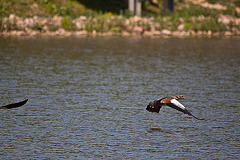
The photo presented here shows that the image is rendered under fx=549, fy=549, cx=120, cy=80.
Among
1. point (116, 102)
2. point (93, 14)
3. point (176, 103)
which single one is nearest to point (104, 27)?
point (93, 14)

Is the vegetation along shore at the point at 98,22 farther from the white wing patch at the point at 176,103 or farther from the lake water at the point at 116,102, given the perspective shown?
the white wing patch at the point at 176,103

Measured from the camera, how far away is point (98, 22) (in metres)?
42.6

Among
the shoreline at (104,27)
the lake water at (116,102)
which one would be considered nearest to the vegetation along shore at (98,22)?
the shoreline at (104,27)

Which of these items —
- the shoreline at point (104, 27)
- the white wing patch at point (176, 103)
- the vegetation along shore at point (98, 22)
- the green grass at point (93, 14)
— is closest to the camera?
the white wing patch at point (176, 103)

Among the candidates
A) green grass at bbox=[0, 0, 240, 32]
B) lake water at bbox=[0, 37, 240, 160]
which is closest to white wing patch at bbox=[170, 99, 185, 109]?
lake water at bbox=[0, 37, 240, 160]

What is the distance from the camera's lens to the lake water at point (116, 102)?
11.4m

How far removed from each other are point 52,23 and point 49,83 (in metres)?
23.1

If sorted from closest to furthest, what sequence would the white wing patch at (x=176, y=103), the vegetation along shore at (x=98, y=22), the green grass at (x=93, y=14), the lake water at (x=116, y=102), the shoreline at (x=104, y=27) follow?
the lake water at (x=116, y=102) → the white wing patch at (x=176, y=103) → the shoreline at (x=104, y=27) → the vegetation along shore at (x=98, y=22) → the green grass at (x=93, y=14)

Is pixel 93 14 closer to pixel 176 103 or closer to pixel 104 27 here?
pixel 104 27

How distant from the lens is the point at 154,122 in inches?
545

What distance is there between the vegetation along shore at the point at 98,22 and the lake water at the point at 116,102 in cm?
1012

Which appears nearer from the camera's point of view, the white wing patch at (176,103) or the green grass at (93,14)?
Answer: the white wing patch at (176,103)

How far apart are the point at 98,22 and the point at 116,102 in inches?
1056

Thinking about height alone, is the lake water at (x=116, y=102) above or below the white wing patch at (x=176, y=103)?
below
